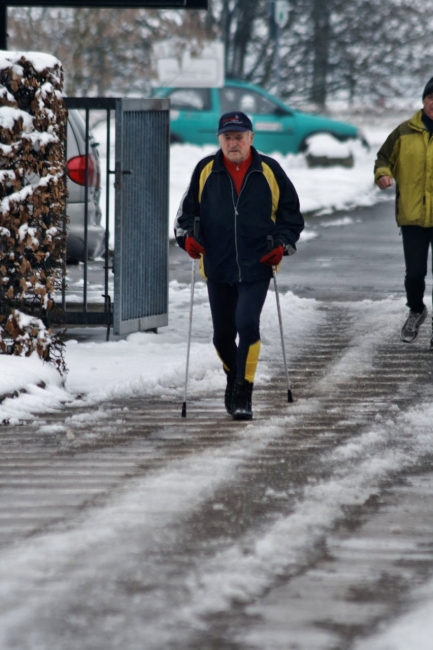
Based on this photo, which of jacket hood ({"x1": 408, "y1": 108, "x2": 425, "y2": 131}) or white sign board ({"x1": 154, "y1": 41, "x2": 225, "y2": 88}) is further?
white sign board ({"x1": 154, "y1": 41, "x2": 225, "y2": 88})

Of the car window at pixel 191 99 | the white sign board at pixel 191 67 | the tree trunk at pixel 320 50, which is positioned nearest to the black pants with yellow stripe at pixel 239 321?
the white sign board at pixel 191 67

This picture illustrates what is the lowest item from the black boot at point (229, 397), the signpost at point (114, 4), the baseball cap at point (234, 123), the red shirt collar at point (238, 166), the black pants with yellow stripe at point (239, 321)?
the black boot at point (229, 397)

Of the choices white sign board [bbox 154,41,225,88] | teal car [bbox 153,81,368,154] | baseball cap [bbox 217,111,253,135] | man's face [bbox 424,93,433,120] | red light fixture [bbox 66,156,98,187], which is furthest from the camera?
teal car [bbox 153,81,368,154]

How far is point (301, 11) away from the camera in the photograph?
37344 mm

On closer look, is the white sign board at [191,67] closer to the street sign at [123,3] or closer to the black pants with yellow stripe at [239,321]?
the street sign at [123,3]

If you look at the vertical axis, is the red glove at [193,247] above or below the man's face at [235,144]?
below

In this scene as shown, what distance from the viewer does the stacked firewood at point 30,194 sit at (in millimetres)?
7648

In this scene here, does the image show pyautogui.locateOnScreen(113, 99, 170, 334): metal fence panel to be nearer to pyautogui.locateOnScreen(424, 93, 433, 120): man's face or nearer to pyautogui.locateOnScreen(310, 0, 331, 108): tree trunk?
pyautogui.locateOnScreen(424, 93, 433, 120): man's face

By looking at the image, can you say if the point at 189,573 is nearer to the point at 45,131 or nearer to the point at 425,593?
the point at 425,593

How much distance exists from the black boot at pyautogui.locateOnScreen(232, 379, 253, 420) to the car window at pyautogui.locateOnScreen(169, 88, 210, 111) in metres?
21.2

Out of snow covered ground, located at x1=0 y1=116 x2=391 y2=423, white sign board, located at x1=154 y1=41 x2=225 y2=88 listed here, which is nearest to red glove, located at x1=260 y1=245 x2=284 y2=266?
snow covered ground, located at x1=0 y1=116 x2=391 y2=423

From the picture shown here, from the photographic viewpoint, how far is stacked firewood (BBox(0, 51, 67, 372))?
7.65 m

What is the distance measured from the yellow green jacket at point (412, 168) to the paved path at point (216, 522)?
1.66 meters

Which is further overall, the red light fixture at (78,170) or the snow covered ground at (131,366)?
the red light fixture at (78,170)
